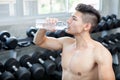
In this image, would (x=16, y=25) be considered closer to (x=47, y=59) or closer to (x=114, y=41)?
(x=47, y=59)

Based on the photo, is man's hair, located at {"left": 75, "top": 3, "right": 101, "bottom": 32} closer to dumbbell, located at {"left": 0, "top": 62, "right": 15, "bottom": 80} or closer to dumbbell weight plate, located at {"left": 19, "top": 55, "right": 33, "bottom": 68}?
dumbbell, located at {"left": 0, "top": 62, "right": 15, "bottom": 80}

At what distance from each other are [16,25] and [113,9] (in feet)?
7.48

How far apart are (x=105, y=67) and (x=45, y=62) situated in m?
1.44

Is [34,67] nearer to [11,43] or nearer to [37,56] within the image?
[37,56]

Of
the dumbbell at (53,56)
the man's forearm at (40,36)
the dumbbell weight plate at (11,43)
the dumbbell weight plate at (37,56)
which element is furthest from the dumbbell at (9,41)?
the man's forearm at (40,36)

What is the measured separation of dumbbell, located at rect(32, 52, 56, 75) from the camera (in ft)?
9.76

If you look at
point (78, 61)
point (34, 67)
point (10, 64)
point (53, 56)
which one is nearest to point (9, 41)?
point (10, 64)

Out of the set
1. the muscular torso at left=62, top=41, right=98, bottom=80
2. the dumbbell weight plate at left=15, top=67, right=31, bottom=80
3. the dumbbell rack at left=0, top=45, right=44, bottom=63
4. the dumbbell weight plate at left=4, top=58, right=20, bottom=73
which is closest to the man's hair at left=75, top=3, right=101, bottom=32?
the muscular torso at left=62, top=41, right=98, bottom=80

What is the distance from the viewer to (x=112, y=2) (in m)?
5.01

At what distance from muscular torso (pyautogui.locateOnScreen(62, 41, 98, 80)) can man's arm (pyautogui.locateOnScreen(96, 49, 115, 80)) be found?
0.08 meters

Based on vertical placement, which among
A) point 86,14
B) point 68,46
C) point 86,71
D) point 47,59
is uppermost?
point 86,14

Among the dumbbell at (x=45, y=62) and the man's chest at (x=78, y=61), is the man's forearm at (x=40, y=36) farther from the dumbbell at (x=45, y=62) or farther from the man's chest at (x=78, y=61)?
the dumbbell at (x=45, y=62)

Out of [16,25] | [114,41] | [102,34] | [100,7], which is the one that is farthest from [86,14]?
[100,7]

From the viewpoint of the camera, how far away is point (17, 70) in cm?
282
